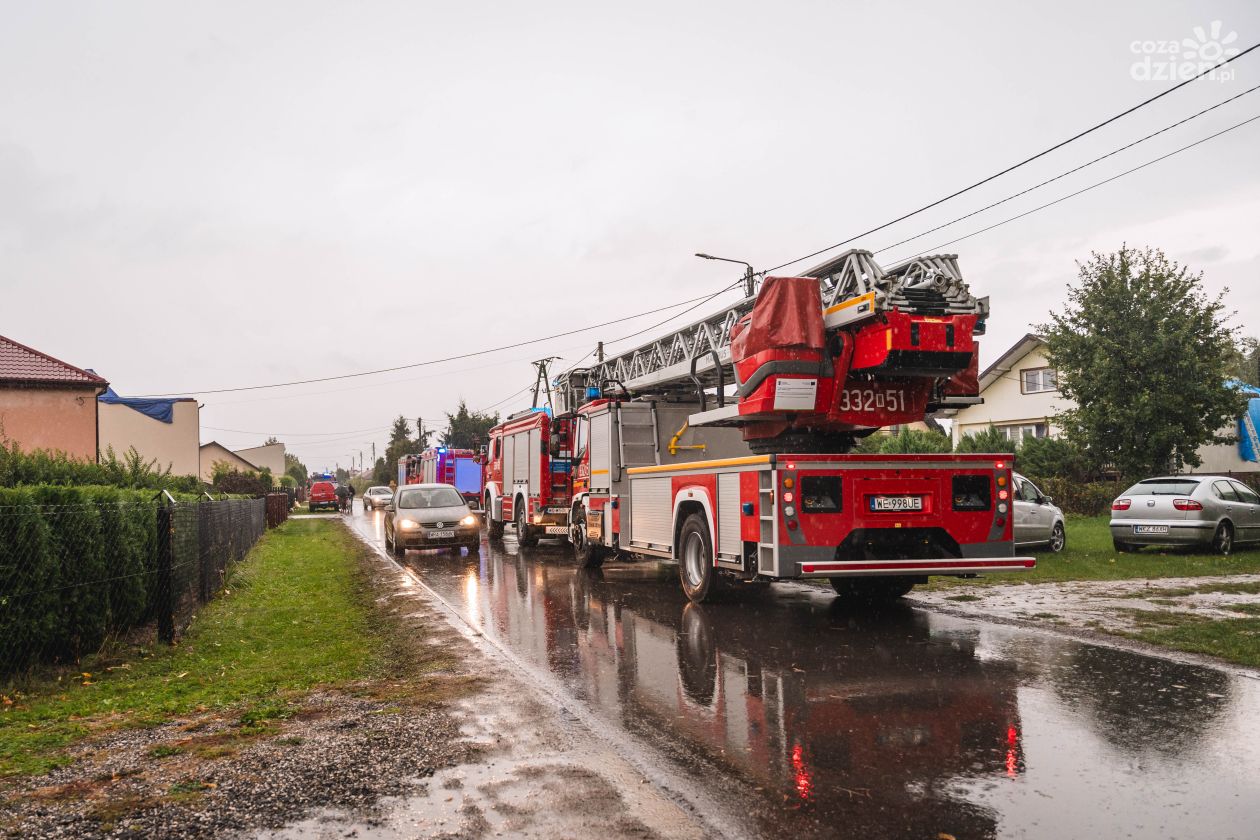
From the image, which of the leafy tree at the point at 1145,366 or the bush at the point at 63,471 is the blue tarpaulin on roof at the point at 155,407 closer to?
the bush at the point at 63,471

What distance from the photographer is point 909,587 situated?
433 inches

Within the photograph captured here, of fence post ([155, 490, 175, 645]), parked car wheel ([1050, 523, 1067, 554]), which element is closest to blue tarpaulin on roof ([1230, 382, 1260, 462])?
parked car wheel ([1050, 523, 1067, 554])

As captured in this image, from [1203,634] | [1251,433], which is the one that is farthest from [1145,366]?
[1203,634]

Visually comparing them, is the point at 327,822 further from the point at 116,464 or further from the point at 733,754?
the point at 116,464

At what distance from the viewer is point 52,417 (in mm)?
24734

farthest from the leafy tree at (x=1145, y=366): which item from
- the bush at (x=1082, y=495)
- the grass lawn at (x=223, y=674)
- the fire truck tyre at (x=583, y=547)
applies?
the grass lawn at (x=223, y=674)

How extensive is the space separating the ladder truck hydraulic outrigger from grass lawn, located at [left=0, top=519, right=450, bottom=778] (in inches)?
137

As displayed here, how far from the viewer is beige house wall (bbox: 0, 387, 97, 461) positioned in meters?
24.2

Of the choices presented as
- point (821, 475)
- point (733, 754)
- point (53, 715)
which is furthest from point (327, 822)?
point (821, 475)

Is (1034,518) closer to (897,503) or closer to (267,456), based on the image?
(897,503)

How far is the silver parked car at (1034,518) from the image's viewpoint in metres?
16.0

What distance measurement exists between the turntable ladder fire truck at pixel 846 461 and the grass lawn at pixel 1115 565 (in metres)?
3.37

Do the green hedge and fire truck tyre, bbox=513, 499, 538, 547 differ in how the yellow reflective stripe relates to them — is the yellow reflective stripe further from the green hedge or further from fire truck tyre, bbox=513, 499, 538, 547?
fire truck tyre, bbox=513, 499, 538, 547

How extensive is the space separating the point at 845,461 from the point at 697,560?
105 inches
